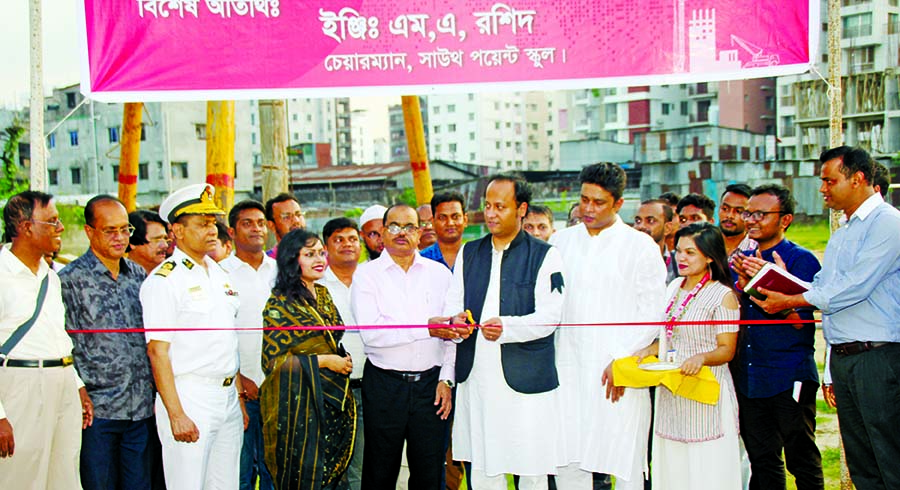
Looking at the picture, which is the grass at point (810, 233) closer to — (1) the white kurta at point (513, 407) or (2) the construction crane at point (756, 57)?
(2) the construction crane at point (756, 57)

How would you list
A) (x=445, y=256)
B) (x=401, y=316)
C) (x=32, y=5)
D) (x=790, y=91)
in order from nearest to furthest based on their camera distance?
(x=401, y=316)
(x=32, y=5)
(x=445, y=256)
(x=790, y=91)

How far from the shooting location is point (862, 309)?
381 cm

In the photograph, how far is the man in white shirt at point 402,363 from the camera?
4.17 m

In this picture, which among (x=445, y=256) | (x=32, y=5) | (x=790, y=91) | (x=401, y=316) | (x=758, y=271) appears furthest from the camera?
(x=790, y=91)

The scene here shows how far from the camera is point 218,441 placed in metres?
4.01

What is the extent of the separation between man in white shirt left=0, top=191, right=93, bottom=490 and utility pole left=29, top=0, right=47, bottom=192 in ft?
2.60

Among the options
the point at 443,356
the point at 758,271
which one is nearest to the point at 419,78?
the point at 443,356

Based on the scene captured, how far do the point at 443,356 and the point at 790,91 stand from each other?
43.5m

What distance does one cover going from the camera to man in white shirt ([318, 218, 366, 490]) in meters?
4.61

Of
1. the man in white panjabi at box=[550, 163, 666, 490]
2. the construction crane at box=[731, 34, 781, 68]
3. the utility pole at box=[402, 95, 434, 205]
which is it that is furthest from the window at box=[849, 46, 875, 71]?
the man in white panjabi at box=[550, 163, 666, 490]

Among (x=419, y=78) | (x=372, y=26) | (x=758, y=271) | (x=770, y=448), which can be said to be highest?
(x=372, y=26)

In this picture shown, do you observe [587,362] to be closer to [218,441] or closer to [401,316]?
[401,316]

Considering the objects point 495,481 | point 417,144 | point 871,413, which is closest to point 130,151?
point 417,144

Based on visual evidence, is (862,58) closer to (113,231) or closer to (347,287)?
(347,287)
